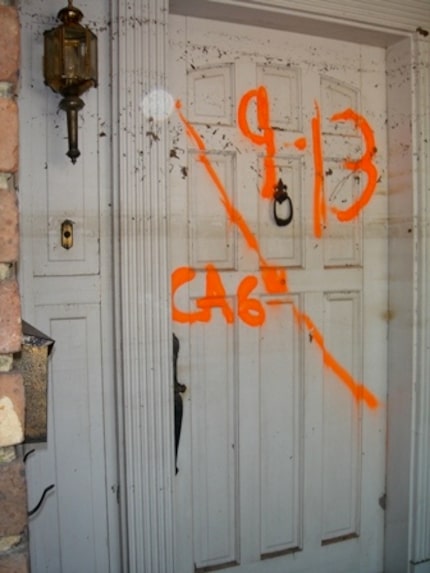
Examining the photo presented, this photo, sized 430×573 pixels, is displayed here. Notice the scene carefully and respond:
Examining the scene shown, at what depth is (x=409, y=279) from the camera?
1902 millimetres

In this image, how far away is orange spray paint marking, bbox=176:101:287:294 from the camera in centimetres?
169

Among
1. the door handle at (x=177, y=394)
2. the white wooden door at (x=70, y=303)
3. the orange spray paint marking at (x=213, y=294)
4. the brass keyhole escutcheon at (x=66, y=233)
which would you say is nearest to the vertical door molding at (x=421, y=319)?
the orange spray paint marking at (x=213, y=294)

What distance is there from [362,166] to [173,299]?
0.82m

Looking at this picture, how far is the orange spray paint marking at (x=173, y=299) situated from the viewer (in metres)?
1.68

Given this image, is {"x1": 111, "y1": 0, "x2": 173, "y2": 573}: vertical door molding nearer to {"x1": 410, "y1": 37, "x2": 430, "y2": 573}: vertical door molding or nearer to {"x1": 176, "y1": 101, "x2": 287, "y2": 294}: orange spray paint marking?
{"x1": 176, "y1": 101, "x2": 287, "y2": 294}: orange spray paint marking

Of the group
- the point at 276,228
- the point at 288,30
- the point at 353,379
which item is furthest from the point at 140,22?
the point at 353,379

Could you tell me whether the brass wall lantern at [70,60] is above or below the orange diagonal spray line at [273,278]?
above

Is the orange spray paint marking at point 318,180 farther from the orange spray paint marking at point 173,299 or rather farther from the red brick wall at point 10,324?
the red brick wall at point 10,324

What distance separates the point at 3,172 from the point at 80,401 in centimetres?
89

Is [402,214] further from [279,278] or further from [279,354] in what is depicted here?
[279,354]

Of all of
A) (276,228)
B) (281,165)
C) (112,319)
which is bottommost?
(112,319)

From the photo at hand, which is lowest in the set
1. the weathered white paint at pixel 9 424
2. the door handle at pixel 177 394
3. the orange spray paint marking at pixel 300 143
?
the door handle at pixel 177 394

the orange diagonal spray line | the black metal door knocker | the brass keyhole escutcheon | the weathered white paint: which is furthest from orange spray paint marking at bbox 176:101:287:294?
the weathered white paint

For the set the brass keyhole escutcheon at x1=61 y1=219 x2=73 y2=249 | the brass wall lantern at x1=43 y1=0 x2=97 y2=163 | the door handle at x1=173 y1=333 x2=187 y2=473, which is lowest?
the door handle at x1=173 y1=333 x2=187 y2=473
